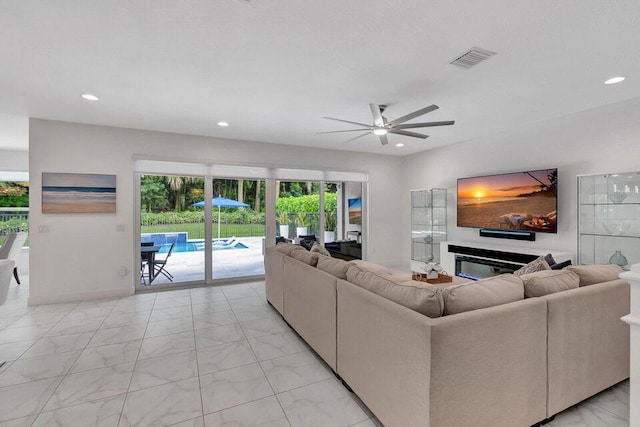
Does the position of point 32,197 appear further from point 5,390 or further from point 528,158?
point 528,158

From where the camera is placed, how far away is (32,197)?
4.17m

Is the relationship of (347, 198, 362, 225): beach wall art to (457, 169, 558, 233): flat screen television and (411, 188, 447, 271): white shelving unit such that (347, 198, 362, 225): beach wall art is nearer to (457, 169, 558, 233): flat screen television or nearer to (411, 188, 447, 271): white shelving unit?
(411, 188, 447, 271): white shelving unit

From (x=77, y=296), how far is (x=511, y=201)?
657cm

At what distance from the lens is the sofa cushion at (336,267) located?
2.39 m

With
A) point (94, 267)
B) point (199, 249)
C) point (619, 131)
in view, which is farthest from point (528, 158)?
point (94, 267)

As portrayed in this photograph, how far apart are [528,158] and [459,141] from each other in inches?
49.0

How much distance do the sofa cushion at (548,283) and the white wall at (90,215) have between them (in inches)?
184

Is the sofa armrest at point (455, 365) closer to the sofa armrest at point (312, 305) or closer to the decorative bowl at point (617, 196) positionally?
the sofa armrest at point (312, 305)

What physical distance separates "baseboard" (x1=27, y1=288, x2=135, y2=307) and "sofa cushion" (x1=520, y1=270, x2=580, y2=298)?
16.8ft

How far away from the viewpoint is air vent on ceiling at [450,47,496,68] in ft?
8.04

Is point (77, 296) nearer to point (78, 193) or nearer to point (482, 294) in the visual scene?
point (78, 193)

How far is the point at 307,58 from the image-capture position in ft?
8.46

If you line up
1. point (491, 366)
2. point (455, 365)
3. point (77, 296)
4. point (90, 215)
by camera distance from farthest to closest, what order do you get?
point (90, 215), point (77, 296), point (491, 366), point (455, 365)

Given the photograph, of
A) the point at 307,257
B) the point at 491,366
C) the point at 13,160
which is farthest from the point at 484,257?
the point at 13,160
